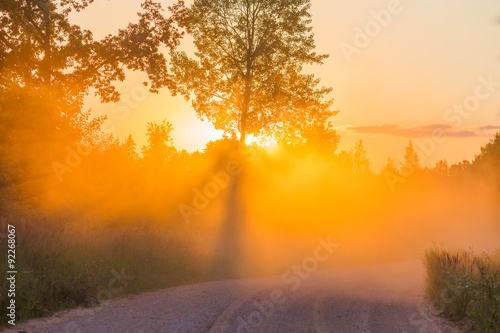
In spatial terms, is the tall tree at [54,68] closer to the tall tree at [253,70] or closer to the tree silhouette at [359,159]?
the tall tree at [253,70]

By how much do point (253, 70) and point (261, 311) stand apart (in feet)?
83.4

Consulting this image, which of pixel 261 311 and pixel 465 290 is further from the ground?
pixel 465 290

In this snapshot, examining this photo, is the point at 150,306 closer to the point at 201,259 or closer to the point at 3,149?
the point at 201,259

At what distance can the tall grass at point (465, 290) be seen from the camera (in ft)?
34.6

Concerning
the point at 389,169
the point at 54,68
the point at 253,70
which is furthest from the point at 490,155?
the point at 54,68

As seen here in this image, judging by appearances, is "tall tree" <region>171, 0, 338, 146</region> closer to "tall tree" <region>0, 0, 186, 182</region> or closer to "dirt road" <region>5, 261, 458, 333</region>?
"tall tree" <region>0, 0, 186, 182</region>

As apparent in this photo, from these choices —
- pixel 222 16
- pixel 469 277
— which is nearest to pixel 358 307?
pixel 469 277

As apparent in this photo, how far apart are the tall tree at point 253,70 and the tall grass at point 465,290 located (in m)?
20.6

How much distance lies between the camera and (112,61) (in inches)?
1171

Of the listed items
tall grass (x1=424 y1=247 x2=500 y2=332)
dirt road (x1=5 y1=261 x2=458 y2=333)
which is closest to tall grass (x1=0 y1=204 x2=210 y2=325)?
dirt road (x1=5 y1=261 x2=458 y2=333)

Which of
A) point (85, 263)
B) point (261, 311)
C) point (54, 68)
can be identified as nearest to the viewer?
point (261, 311)

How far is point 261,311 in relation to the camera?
11883mm

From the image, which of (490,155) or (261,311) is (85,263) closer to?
(261,311)

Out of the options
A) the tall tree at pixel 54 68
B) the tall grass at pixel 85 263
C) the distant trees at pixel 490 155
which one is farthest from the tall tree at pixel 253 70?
the distant trees at pixel 490 155
